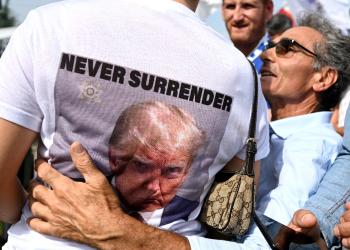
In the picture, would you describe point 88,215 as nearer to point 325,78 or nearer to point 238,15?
point 325,78

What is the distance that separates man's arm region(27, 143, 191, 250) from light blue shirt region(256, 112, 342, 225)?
78 cm

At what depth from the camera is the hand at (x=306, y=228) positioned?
1.63 m

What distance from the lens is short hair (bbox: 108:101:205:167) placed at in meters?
1.32

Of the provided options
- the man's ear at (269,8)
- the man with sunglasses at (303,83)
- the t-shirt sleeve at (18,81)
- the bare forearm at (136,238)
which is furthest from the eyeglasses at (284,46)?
the t-shirt sleeve at (18,81)

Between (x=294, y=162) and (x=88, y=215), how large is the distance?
3.91 ft

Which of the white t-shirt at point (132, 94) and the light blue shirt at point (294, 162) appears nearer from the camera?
the white t-shirt at point (132, 94)

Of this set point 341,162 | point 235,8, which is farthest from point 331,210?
point 235,8

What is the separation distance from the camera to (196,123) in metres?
1.37

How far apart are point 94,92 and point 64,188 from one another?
1.11 feet

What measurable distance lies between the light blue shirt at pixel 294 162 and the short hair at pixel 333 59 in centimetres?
30

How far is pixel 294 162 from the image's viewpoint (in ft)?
6.91

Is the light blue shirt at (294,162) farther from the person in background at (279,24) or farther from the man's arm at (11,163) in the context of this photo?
the person in background at (279,24)

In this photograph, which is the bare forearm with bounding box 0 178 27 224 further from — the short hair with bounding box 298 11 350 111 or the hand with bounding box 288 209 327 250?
the short hair with bounding box 298 11 350 111

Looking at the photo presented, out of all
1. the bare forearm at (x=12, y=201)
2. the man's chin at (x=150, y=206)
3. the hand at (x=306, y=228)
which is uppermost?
the man's chin at (x=150, y=206)
